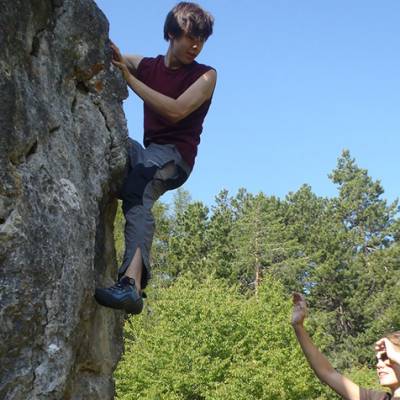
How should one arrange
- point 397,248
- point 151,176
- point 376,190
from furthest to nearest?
point 376,190, point 397,248, point 151,176

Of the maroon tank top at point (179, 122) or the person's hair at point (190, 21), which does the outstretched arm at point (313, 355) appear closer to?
the maroon tank top at point (179, 122)

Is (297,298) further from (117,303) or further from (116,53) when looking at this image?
(116,53)

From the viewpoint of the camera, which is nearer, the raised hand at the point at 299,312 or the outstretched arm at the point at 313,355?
the outstretched arm at the point at 313,355

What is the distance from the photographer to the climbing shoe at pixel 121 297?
4.38 m

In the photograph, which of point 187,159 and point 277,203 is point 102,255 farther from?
point 277,203

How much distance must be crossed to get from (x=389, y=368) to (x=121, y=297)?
162cm

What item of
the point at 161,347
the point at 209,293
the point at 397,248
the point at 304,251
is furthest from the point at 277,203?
the point at 161,347

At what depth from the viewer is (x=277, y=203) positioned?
53.6m

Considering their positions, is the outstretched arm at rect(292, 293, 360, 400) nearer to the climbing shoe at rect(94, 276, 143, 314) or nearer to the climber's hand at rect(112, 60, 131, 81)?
the climbing shoe at rect(94, 276, 143, 314)

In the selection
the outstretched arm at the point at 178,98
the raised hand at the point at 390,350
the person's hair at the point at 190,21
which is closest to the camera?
the raised hand at the point at 390,350

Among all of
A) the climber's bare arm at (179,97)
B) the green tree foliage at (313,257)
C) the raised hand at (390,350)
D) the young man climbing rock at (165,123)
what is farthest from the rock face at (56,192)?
the green tree foliage at (313,257)

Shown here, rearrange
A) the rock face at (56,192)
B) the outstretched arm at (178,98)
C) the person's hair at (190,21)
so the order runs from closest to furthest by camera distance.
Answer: the rock face at (56,192) < the outstretched arm at (178,98) < the person's hair at (190,21)

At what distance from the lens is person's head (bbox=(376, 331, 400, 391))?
4094 mm

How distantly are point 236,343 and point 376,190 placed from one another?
89.0 ft
